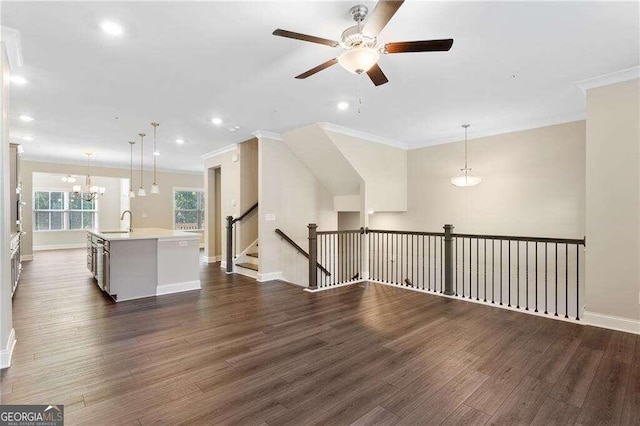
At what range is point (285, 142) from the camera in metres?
6.33

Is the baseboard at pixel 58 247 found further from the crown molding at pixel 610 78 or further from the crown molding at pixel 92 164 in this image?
the crown molding at pixel 610 78

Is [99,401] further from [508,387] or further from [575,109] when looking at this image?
[575,109]

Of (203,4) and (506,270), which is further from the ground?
(203,4)

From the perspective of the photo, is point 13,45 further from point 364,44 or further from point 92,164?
point 92,164

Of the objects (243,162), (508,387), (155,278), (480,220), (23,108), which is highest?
(23,108)

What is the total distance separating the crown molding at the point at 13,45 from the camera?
2647 mm

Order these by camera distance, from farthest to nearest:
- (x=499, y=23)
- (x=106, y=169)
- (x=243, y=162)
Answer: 1. (x=106, y=169)
2. (x=243, y=162)
3. (x=499, y=23)

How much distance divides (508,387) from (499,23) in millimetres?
2866

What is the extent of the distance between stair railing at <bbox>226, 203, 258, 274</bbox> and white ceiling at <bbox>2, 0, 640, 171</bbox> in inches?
76.8

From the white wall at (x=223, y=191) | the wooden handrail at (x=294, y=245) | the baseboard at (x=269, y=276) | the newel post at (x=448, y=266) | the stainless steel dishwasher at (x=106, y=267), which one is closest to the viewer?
the stainless steel dishwasher at (x=106, y=267)

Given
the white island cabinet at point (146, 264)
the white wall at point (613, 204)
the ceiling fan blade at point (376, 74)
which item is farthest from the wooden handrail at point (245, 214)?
the white wall at point (613, 204)

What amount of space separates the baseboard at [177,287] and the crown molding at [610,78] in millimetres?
6085

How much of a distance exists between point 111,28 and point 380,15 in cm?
222

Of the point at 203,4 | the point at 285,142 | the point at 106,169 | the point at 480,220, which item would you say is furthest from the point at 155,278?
the point at 106,169
